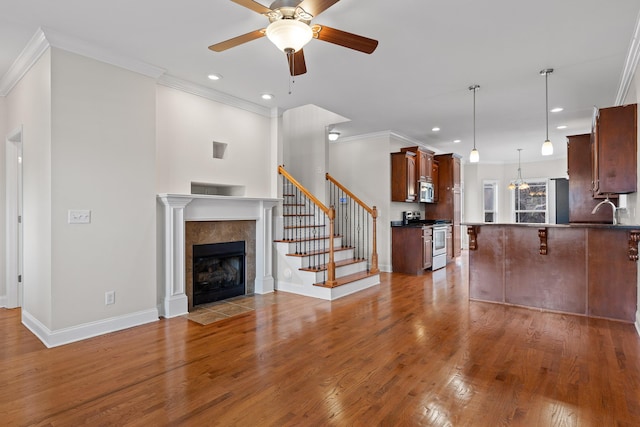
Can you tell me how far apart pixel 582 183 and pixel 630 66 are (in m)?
1.97

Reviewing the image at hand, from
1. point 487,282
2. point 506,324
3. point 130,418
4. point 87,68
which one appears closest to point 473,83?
point 487,282

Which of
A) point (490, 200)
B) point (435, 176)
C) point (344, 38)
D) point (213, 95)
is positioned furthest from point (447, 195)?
point (344, 38)

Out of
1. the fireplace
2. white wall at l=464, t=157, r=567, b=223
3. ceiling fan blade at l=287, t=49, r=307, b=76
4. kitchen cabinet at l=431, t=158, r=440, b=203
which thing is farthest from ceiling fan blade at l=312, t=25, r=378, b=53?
white wall at l=464, t=157, r=567, b=223

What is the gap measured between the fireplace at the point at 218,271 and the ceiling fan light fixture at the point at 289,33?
2904 millimetres

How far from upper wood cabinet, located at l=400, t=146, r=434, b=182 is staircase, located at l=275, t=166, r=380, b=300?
1.48 metres

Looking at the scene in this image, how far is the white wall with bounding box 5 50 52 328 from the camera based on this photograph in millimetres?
3146

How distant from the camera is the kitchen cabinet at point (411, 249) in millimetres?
6617

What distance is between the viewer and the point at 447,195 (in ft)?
27.1

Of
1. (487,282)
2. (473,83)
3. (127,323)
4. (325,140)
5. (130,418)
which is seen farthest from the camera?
(325,140)

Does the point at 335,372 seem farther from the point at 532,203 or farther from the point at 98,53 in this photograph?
the point at 532,203

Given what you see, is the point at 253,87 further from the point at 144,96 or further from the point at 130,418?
the point at 130,418

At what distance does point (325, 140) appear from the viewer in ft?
20.4

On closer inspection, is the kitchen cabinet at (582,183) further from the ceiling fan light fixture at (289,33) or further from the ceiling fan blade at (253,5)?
the ceiling fan blade at (253,5)

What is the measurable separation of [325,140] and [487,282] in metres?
3.47
